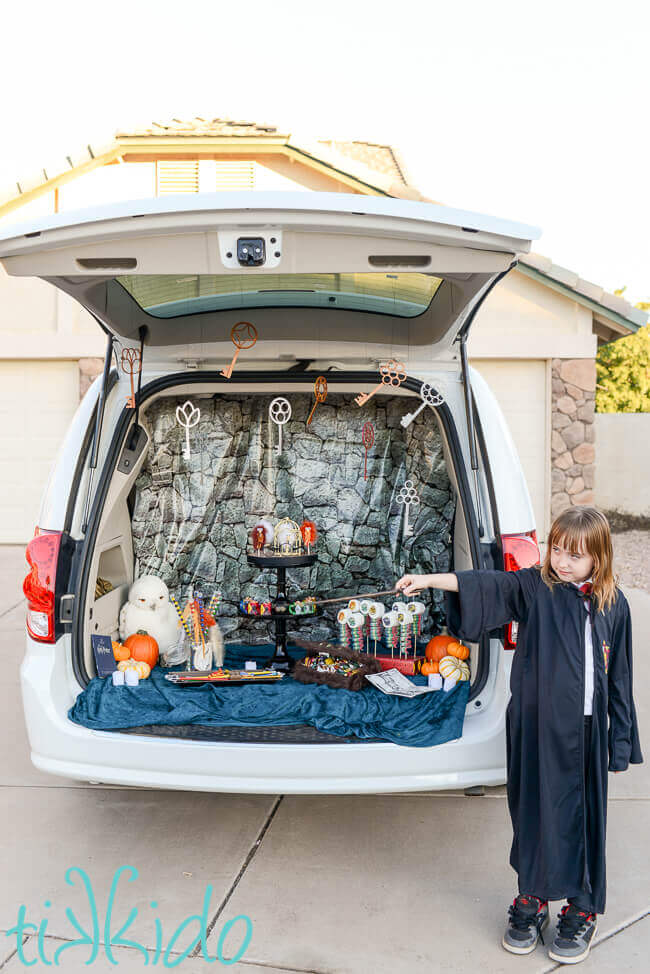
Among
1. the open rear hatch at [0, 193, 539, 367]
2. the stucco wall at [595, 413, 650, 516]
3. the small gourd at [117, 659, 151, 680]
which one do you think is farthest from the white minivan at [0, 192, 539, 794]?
the stucco wall at [595, 413, 650, 516]

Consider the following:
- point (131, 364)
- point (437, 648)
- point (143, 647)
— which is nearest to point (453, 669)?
point (437, 648)

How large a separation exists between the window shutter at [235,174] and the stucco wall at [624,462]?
5.37 metres

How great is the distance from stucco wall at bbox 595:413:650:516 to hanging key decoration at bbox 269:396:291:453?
303 inches

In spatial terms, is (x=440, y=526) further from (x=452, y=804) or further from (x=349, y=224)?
(x=349, y=224)

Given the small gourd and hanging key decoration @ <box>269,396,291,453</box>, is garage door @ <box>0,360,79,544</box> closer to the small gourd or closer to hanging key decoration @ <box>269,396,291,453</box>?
hanging key decoration @ <box>269,396,291,453</box>

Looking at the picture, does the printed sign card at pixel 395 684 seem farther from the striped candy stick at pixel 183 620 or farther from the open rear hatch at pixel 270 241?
the open rear hatch at pixel 270 241

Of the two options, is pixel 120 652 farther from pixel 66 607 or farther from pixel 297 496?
pixel 297 496

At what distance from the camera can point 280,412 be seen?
14.1 ft

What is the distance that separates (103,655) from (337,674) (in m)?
0.89

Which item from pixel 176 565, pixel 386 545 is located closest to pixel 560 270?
pixel 386 545

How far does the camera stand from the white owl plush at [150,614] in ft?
11.7

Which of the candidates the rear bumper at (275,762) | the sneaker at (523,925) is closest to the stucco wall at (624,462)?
the rear bumper at (275,762)

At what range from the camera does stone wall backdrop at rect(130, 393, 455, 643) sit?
432cm

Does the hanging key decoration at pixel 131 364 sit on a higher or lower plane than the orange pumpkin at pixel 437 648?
higher
